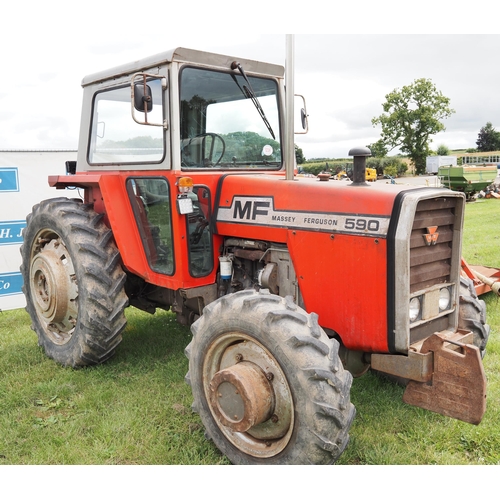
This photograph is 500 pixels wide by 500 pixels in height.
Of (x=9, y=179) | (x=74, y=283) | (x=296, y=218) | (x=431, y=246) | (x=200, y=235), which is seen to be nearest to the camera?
(x=431, y=246)

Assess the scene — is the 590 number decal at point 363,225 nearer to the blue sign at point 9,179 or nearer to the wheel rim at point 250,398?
the wheel rim at point 250,398

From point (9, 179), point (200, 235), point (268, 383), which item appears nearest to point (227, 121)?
point (200, 235)

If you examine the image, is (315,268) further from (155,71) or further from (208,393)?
(155,71)

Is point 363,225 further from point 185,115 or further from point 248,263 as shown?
point 185,115

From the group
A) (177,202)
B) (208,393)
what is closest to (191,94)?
(177,202)

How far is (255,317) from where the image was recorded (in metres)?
2.92

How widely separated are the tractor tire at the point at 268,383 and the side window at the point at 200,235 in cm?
83

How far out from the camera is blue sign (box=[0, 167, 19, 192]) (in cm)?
666

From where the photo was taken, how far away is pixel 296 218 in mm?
3422

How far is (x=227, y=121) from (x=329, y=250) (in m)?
1.50

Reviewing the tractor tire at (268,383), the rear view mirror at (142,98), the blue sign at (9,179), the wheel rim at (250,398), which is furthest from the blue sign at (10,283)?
the wheel rim at (250,398)

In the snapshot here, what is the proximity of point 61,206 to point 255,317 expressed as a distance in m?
2.49

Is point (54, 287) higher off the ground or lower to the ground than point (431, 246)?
lower

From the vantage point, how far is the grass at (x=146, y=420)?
3229 millimetres
